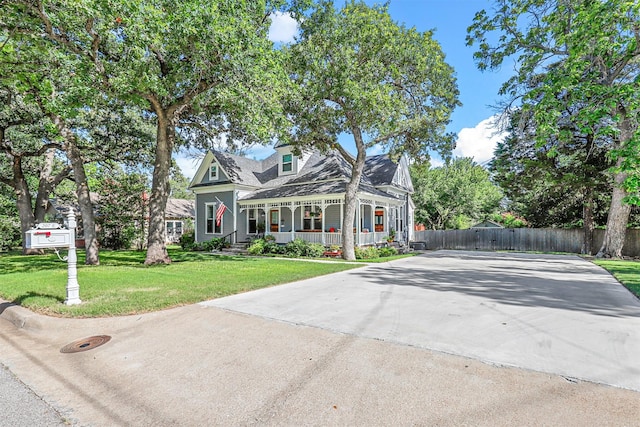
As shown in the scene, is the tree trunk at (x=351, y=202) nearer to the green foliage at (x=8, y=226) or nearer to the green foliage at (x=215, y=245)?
the green foliage at (x=215, y=245)

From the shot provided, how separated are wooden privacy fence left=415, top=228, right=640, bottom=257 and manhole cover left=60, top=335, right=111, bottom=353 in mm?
22105

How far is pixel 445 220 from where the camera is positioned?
33.1 meters

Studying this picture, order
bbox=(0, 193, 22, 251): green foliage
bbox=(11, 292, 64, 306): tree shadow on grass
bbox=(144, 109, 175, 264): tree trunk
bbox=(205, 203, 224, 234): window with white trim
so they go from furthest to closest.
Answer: bbox=(205, 203, 224, 234): window with white trim
bbox=(0, 193, 22, 251): green foliage
bbox=(144, 109, 175, 264): tree trunk
bbox=(11, 292, 64, 306): tree shadow on grass

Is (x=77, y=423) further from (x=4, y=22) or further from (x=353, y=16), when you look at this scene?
(x=353, y=16)

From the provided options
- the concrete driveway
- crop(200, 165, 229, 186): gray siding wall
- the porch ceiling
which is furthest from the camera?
crop(200, 165, 229, 186): gray siding wall

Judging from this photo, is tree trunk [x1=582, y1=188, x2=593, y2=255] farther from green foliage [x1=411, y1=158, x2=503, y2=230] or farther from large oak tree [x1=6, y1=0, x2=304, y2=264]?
large oak tree [x1=6, y1=0, x2=304, y2=264]

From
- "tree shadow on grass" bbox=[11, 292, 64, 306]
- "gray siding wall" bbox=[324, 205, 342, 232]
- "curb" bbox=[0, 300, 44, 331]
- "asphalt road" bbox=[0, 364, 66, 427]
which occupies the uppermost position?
"gray siding wall" bbox=[324, 205, 342, 232]

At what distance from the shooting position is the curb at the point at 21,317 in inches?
197

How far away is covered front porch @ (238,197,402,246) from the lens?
55.2 ft

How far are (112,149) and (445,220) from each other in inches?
1178

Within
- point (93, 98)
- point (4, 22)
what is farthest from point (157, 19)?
point (4, 22)

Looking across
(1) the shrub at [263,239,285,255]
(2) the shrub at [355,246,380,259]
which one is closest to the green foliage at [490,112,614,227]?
(2) the shrub at [355,246,380,259]

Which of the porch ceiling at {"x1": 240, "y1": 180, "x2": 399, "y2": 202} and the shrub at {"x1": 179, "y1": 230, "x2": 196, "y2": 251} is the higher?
the porch ceiling at {"x1": 240, "y1": 180, "x2": 399, "y2": 202}

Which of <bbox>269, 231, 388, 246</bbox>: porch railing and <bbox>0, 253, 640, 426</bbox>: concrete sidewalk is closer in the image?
<bbox>0, 253, 640, 426</bbox>: concrete sidewalk
